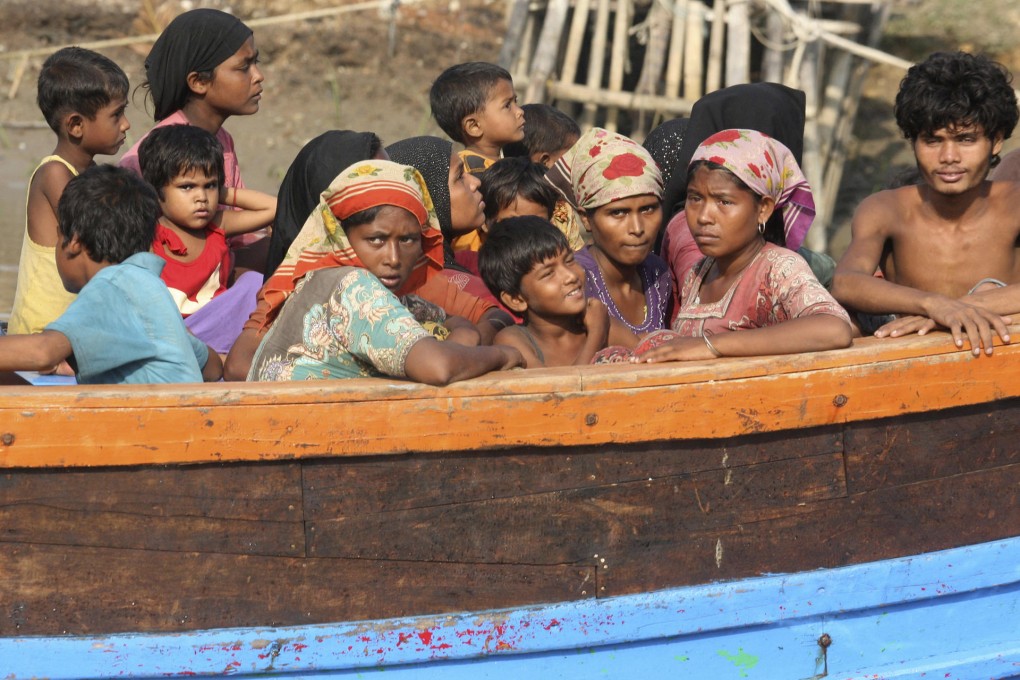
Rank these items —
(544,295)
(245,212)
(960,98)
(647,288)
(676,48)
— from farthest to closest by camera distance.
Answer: (676,48)
(245,212)
(647,288)
(544,295)
(960,98)

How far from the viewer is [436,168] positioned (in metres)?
4.01

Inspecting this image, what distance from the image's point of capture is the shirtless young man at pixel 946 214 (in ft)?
10.7

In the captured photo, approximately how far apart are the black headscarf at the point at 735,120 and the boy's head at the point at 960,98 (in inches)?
31.1

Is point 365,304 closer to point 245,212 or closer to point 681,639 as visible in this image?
point 681,639

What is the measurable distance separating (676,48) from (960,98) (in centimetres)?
604

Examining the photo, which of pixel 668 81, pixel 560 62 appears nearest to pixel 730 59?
pixel 668 81

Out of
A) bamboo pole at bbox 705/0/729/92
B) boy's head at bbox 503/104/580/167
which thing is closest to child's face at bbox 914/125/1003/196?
boy's head at bbox 503/104/580/167

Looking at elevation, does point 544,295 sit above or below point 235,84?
below

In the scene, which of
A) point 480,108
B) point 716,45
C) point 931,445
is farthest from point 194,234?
point 716,45

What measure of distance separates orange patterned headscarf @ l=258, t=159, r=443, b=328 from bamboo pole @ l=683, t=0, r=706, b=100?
6304 mm

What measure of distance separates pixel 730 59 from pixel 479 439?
694 centimetres

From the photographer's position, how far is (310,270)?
302 cm

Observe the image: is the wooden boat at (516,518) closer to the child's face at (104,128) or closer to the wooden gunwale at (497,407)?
the wooden gunwale at (497,407)

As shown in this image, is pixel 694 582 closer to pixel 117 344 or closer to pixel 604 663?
pixel 604 663
